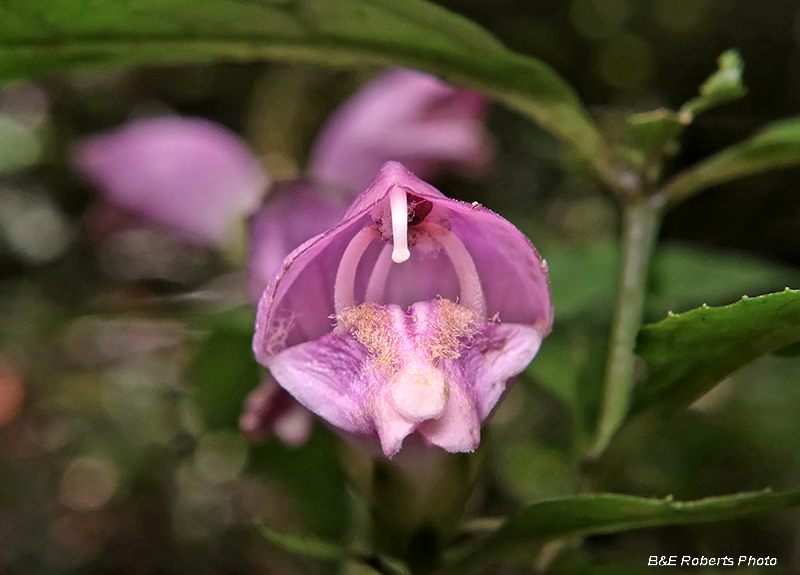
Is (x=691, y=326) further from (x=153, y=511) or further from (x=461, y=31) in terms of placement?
(x=153, y=511)

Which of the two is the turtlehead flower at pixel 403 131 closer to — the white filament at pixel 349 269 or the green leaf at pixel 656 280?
the green leaf at pixel 656 280

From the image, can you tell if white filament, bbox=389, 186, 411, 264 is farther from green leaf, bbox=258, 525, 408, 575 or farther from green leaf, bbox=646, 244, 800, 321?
green leaf, bbox=646, 244, 800, 321

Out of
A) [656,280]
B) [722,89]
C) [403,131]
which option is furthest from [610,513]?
[403,131]

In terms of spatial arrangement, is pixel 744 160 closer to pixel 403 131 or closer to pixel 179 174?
pixel 403 131

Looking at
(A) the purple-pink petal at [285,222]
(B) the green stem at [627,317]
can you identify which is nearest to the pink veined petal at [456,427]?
(B) the green stem at [627,317]

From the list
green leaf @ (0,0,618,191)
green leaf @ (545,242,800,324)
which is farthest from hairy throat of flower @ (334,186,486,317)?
green leaf @ (545,242,800,324)

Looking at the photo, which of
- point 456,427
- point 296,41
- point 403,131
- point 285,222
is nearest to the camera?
point 456,427
